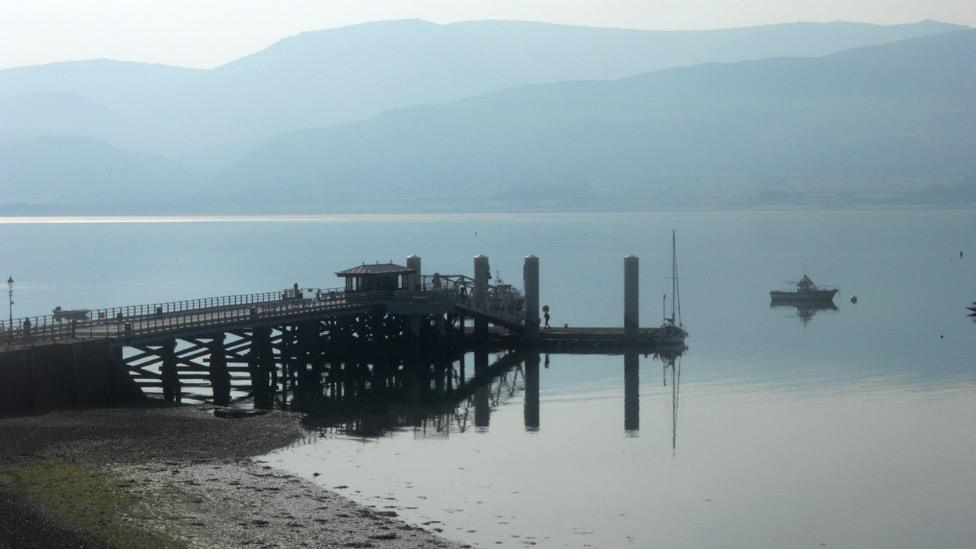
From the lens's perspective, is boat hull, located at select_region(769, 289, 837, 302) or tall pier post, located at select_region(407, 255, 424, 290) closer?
tall pier post, located at select_region(407, 255, 424, 290)

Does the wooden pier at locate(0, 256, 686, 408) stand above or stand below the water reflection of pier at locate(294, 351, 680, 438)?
above

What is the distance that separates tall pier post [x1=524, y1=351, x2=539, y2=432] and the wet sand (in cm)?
932

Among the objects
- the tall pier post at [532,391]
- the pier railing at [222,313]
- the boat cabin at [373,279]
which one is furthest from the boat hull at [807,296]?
the boat cabin at [373,279]

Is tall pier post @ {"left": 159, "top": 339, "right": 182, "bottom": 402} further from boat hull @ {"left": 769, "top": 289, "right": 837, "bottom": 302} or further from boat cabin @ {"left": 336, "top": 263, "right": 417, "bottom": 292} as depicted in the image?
boat hull @ {"left": 769, "top": 289, "right": 837, "bottom": 302}

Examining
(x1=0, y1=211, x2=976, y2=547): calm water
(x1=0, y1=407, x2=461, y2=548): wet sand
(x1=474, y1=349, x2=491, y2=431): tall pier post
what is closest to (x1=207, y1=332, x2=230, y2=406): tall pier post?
(x1=0, y1=407, x2=461, y2=548): wet sand

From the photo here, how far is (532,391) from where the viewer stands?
6019cm

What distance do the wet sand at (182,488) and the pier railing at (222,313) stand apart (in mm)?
5799

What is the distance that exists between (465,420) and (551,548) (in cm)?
1901

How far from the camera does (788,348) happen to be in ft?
255

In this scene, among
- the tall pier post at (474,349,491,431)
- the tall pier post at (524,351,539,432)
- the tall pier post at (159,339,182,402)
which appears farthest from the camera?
the tall pier post at (159,339,182,402)

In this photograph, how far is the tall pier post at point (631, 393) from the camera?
51.7m

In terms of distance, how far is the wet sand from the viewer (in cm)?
3128

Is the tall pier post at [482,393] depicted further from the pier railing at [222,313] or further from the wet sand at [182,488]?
the wet sand at [182,488]

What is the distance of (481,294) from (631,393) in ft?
51.3
